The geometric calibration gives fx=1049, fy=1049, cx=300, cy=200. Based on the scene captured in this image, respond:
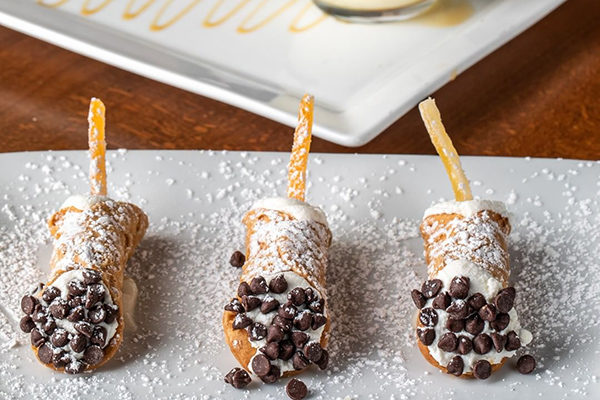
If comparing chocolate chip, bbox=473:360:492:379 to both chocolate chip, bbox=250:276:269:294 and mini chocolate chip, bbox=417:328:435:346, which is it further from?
chocolate chip, bbox=250:276:269:294

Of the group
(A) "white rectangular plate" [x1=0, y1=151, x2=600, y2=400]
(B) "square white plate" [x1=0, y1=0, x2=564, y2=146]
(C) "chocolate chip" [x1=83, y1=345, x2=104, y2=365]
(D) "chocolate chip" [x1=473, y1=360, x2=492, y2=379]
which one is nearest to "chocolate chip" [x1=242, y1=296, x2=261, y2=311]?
(A) "white rectangular plate" [x1=0, y1=151, x2=600, y2=400]

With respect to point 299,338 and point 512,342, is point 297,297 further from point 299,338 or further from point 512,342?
point 512,342

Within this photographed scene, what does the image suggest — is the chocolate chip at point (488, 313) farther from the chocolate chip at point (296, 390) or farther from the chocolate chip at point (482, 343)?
the chocolate chip at point (296, 390)

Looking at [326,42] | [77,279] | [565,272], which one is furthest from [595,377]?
[326,42]

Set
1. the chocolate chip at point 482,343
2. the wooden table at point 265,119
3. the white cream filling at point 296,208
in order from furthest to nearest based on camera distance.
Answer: the wooden table at point 265,119 < the white cream filling at point 296,208 < the chocolate chip at point 482,343

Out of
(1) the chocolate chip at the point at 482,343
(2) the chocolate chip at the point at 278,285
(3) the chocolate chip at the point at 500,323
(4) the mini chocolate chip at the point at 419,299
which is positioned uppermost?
(3) the chocolate chip at the point at 500,323

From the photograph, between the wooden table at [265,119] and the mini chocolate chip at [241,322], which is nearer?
the mini chocolate chip at [241,322]

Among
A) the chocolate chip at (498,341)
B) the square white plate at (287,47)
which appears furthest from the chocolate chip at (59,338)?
the square white plate at (287,47)
